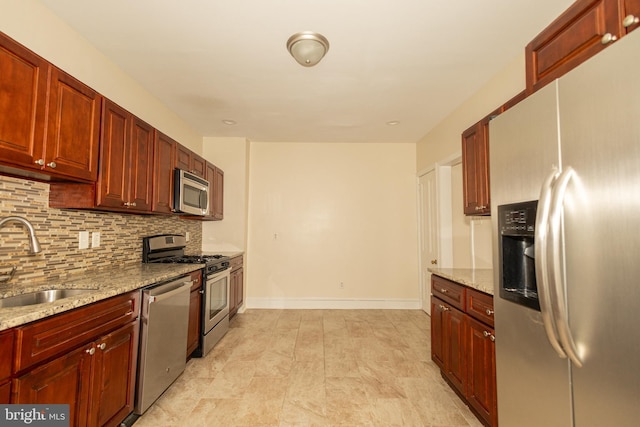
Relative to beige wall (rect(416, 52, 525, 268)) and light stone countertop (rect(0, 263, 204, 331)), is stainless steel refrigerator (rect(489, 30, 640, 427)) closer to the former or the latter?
beige wall (rect(416, 52, 525, 268))

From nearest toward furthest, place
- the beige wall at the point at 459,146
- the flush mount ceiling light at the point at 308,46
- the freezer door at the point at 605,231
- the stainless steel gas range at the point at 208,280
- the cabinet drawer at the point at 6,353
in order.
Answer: the freezer door at the point at 605,231 → the cabinet drawer at the point at 6,353 → the flush mount ceiling light at the point at 308,46 → the beige wall at the point at 459,146 → the stainless steel gas range at the point at 208,280

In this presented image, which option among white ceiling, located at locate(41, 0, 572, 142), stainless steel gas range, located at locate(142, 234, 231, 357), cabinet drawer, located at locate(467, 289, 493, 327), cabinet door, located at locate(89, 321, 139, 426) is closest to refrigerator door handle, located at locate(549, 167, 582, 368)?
cabinet drawer, located at locate(467, 289, 493, 327)

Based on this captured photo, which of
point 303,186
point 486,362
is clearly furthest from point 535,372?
point 303,186

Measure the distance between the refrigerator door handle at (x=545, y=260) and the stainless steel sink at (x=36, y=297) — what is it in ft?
7.30

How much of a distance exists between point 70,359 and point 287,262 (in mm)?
3540

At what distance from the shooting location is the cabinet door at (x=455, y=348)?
212 centimetres

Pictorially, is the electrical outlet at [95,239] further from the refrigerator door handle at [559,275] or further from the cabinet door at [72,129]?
the refrigerator door handle at [559,275]

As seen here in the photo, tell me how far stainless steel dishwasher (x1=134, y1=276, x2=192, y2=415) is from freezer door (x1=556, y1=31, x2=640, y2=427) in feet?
7.32

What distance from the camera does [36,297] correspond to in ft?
5.60

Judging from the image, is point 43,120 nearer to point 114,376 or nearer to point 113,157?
point 113,157

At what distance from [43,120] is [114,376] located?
1.47 metres

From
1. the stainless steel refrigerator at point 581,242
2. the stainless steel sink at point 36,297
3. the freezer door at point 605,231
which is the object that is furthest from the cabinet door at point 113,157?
the freezer door at point 605,231

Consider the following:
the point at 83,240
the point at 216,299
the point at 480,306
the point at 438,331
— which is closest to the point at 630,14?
the point at 480,306

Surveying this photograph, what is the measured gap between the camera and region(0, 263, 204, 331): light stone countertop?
4.01ft
